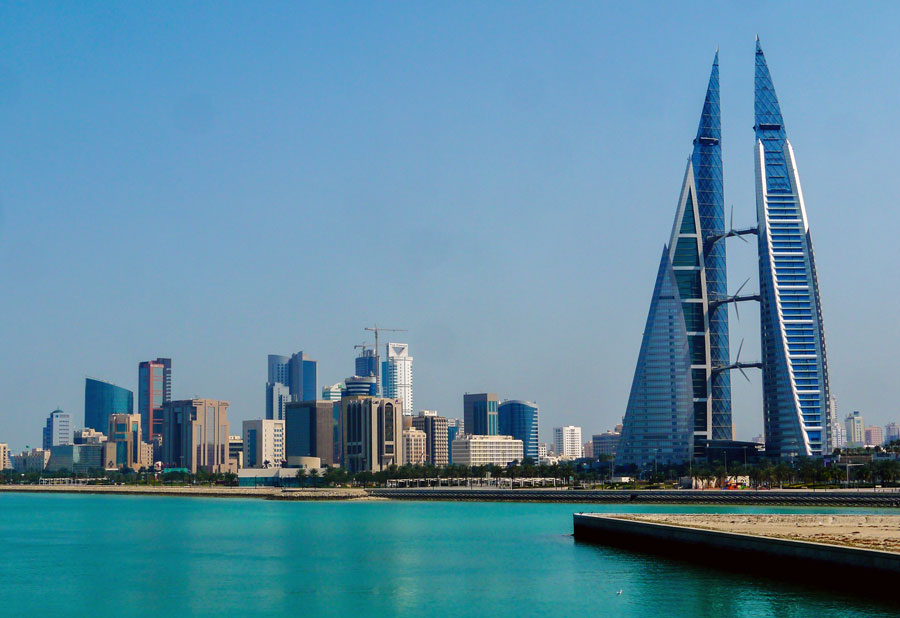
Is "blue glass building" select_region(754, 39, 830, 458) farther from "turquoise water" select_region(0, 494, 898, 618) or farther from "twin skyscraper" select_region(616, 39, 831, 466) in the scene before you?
"turquoise water" select_region(0, 494, 898, 618)

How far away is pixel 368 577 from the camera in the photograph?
56.2 meters

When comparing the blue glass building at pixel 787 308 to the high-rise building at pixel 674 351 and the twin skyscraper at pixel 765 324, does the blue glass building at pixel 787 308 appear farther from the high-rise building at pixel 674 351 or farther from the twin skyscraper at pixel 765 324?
the high-rise building at pixel 674 351

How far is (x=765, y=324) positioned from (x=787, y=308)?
21.1ft

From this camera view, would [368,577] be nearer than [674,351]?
Yes

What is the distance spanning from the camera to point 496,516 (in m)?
113

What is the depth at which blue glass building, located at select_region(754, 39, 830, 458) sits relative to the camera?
182 m

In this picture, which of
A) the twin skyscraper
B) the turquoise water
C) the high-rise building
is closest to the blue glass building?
the twin skyscraper

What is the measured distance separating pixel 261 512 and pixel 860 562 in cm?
9496

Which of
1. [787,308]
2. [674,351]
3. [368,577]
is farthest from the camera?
[674,351]

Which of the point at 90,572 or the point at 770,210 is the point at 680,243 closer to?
the point at 770,210

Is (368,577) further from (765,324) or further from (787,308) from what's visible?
(765,324)

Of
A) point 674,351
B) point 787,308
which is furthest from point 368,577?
point 674,351

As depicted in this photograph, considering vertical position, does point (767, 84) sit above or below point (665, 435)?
above

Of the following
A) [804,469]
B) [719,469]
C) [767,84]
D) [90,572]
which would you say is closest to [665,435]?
[719,469]
